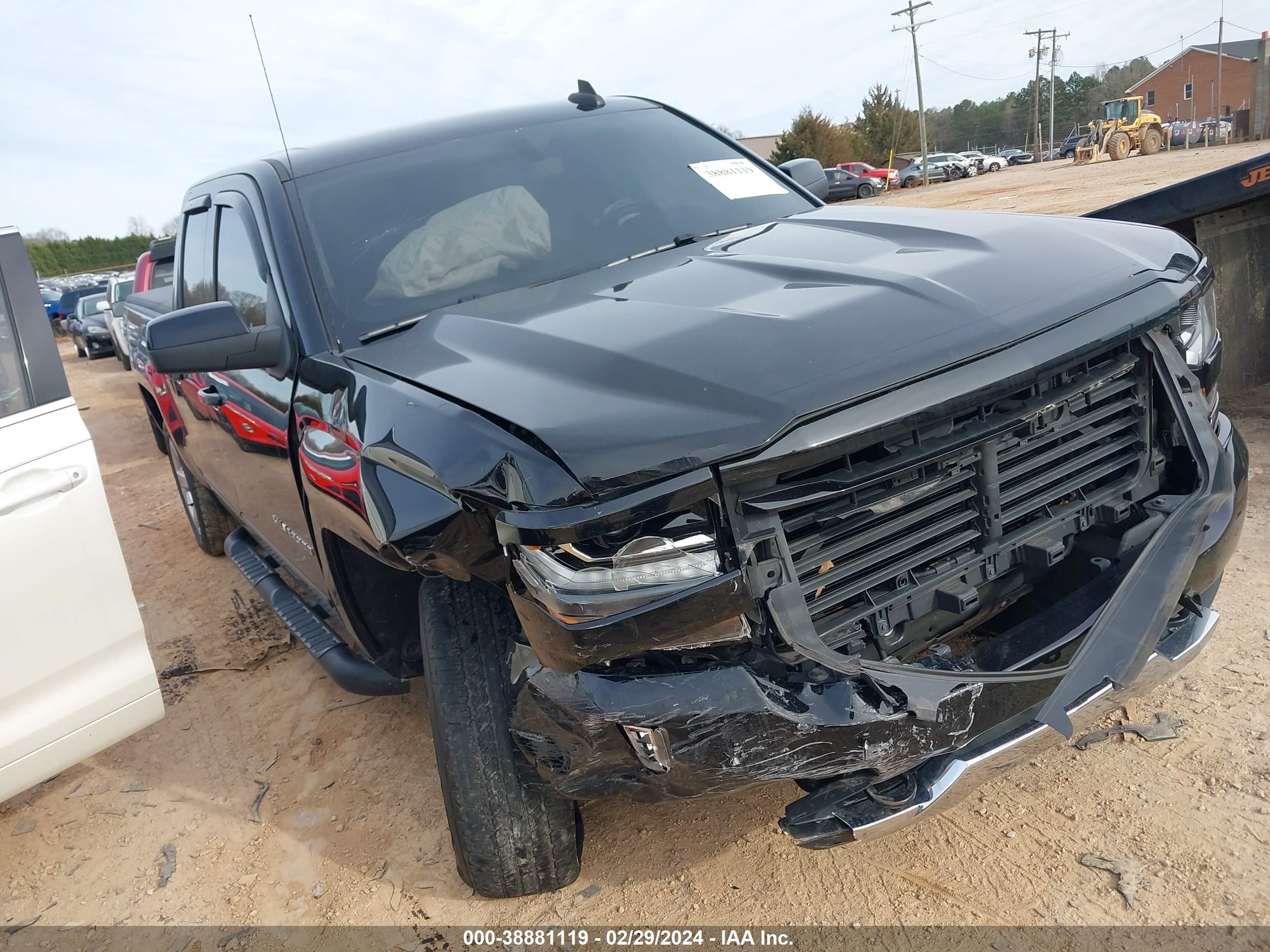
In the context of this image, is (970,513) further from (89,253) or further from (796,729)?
(89,253)

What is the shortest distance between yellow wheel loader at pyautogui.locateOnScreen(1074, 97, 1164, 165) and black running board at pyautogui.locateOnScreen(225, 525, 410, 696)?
37744mm

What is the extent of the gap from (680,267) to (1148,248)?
115 centimetres

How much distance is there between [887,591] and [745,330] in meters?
0.59

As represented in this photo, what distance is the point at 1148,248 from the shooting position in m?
2.34

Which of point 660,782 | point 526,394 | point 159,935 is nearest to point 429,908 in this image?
point 159,935

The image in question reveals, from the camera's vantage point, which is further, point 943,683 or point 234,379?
point 234,379

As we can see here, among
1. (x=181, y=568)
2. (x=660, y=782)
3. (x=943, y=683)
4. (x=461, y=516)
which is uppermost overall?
(x=461, y=516)

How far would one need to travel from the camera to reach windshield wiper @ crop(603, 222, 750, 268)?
2.84 m

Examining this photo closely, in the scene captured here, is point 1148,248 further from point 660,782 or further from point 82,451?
point 82,451

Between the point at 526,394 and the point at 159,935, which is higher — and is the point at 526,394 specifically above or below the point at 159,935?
above

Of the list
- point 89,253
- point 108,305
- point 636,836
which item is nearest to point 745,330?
point 636,836

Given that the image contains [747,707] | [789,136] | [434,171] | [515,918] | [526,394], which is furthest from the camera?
[789,136]

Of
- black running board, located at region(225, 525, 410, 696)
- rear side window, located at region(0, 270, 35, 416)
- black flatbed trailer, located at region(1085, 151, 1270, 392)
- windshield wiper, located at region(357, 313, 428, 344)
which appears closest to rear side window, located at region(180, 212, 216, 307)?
rear side window, located at region(0, 270, 35, 416)

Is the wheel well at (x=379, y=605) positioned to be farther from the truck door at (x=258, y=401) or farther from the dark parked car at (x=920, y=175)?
the dark parked car at (x=920, y=175)
